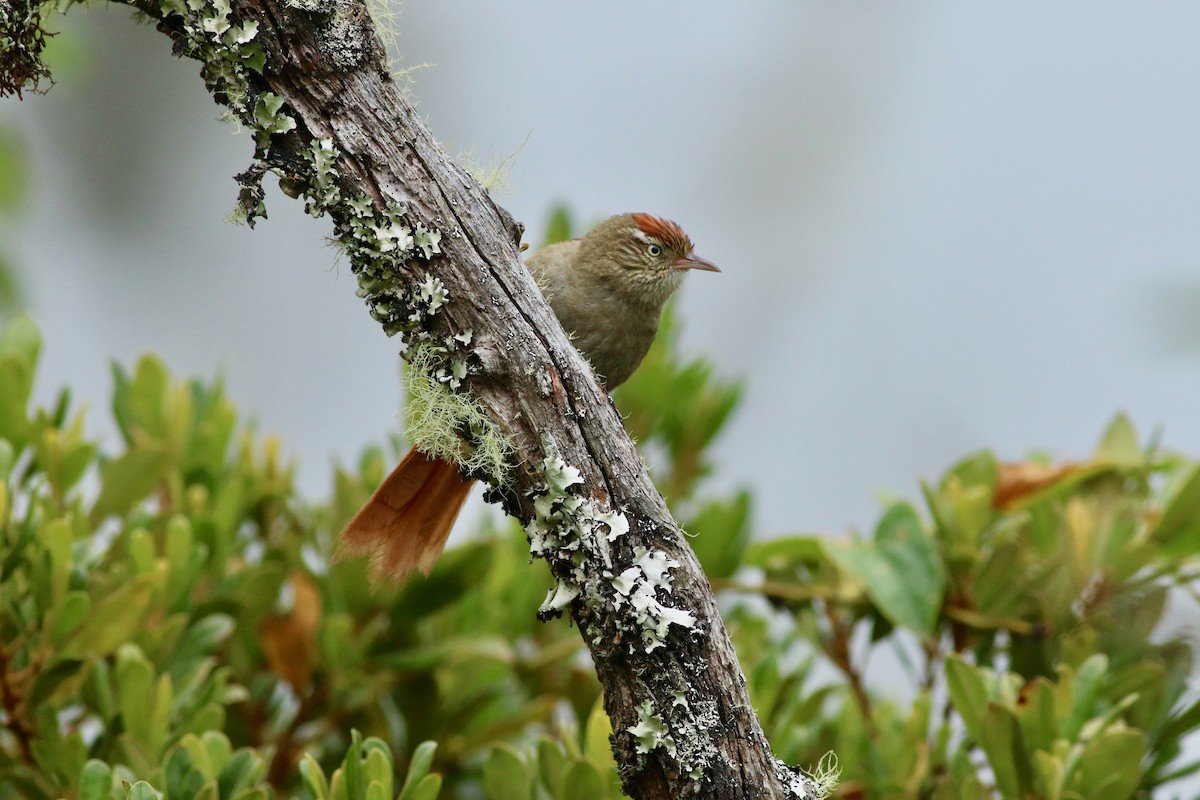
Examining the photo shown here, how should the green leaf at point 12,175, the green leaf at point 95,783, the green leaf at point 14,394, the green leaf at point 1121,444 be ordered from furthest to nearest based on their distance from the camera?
1. the green leaf at point 12,175
2. the green leaf at point 1121,444
3. the green leaf at point 14,394
4. the green leaf at point 95,783

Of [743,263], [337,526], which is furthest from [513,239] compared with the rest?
[743,263]

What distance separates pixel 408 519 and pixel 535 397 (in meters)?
0.97

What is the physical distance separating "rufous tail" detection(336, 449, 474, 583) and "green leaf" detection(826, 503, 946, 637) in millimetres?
937

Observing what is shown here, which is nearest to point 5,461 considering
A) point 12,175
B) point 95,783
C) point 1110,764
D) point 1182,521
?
point 95,783

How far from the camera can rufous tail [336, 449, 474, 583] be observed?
2.73 metres

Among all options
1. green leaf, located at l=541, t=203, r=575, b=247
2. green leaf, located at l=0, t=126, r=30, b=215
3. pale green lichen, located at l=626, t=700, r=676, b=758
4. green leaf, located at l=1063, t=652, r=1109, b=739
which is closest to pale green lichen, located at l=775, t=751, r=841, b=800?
pale green lichen, located at l=626, t=700, r=676, b=758

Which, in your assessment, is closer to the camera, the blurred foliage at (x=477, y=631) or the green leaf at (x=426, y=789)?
the green leaf at (x=426, y=789)

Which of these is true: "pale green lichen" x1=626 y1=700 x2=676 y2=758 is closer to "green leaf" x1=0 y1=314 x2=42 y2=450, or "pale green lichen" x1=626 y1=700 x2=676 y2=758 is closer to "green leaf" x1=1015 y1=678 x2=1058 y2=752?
"green leaf" x1=1015 y1=678 x2=1058 y2=752

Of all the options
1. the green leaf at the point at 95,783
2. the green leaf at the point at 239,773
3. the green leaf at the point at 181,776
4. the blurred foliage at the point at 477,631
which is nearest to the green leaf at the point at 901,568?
the blurred foliage at the point at 477,631

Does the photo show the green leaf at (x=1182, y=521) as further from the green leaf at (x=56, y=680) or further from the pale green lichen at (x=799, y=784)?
the green leaf at (x=56, y=680)

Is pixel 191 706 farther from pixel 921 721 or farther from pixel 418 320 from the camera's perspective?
pixel 921 721

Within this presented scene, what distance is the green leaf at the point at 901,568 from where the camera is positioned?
2885mm

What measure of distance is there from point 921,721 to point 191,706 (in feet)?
5.04

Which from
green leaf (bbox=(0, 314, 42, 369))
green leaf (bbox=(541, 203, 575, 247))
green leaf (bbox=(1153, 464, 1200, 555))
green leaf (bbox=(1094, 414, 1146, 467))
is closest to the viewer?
green leaf (bbox=(0, 314, 42, 369))
